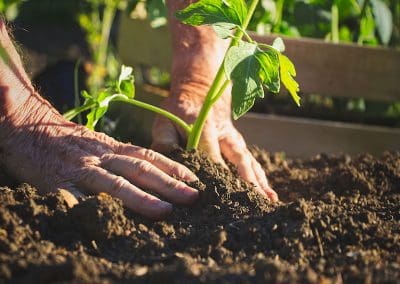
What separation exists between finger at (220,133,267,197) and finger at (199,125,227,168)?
2.6 inches

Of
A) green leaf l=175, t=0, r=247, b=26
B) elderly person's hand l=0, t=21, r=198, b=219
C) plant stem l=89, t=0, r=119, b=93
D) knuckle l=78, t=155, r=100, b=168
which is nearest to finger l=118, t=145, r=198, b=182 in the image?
elderly person's hand l=0, t=21, r=198, b=219

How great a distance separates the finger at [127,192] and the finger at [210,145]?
18.1 inches

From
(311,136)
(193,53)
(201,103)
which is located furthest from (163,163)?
(311,136)

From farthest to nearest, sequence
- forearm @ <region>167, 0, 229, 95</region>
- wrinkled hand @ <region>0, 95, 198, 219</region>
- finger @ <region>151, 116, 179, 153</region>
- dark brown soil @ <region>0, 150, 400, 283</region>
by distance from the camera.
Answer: forearm @ <region>167, 0, 229, 95</region>, finger @ <region>151, 116, 179, 153</region>, wrinkled hand @ <region>0, 95, 198, 219</region>, dark brown soil @ <region>0, 150, 400, 283</region>

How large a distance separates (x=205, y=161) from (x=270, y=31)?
164cm

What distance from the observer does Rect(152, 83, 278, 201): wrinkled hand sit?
7.68 ft

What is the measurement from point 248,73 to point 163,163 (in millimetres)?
426

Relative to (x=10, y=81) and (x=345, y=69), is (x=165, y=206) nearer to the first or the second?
(x=10, y=81)

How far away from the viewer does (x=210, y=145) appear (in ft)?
7.66

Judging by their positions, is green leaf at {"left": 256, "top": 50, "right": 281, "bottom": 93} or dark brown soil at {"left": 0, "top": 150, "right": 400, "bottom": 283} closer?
dark brown soil at {"left": 0, "top": 150, "right": 400, "bottom": 283}

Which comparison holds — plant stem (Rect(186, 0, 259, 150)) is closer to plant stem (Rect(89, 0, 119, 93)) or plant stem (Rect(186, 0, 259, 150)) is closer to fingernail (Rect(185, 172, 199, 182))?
fingernail (Rect(185, 172, 199, 182))

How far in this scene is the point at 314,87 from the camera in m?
3.53

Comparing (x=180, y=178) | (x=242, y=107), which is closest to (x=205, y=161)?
(x=180, y=178)

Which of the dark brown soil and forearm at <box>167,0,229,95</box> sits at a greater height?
forearm at <box>167,0,229,95</box>
